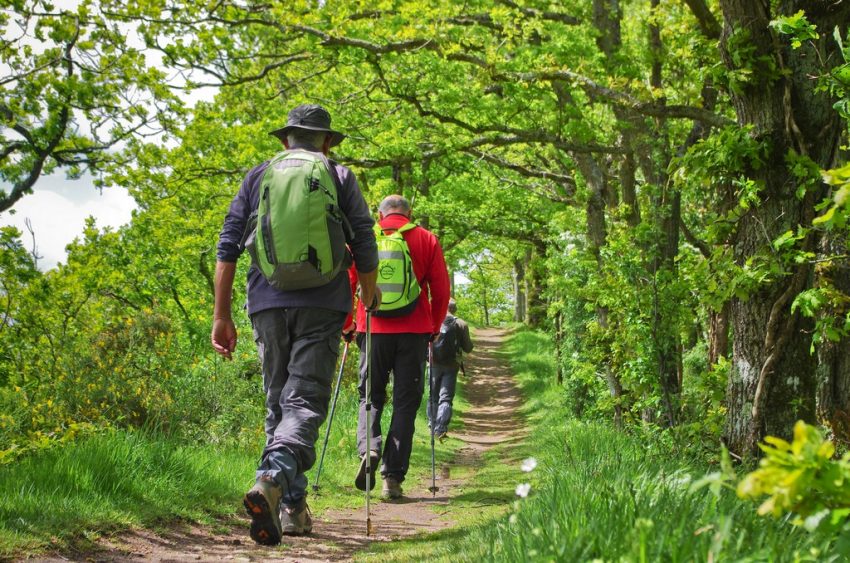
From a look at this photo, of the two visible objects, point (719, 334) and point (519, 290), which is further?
point (519, 290)

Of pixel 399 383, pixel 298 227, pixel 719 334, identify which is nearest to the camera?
pixel 298 227

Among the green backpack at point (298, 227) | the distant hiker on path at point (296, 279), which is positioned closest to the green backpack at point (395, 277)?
the distant hiker on path at point (296, 279)

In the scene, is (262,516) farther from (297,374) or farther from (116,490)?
(116,490)

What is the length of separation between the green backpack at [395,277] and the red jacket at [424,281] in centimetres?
15

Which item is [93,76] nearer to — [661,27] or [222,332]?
[222,332]

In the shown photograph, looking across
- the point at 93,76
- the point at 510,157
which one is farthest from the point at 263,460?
the point at 510,157

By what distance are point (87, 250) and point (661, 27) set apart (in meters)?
9.06

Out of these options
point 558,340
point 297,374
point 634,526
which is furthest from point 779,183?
point 558,340

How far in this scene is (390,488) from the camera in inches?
275

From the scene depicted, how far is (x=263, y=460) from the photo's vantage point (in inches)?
169

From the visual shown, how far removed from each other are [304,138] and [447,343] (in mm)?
7723

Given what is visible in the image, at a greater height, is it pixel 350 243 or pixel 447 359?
pixel 350 243

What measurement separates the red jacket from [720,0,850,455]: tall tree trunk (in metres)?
2.61

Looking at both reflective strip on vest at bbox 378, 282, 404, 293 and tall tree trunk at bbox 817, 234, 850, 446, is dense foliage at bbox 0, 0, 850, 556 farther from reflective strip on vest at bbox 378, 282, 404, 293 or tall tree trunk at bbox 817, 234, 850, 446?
reflective strip on vest at bbox 378, 282, 404, 293
